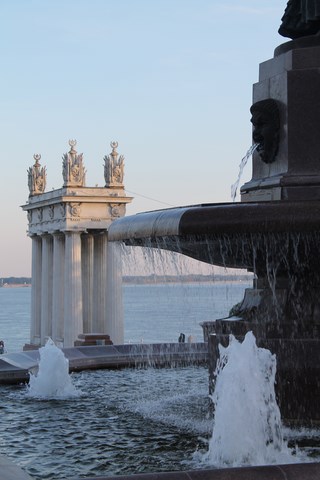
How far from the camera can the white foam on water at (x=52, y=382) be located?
12719mm

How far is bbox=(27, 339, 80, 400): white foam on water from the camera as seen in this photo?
12.7 metres

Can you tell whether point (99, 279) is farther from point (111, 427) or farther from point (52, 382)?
point (111, 427)

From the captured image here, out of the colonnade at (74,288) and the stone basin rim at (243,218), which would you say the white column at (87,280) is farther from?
the stone basin rim at (243,218)

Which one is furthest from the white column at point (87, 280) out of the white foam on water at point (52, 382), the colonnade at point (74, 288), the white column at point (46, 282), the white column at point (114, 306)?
the white foam on water at point (52, 382)

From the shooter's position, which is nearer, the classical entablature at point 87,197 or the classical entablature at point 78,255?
the classical entablature at point 78,255

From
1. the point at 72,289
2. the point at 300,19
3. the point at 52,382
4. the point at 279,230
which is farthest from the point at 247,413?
the point at 72,289

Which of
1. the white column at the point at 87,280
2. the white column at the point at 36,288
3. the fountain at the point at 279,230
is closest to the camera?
the fountain at the point at 279,230

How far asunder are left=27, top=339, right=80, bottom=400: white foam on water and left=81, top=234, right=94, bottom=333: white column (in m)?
42.7

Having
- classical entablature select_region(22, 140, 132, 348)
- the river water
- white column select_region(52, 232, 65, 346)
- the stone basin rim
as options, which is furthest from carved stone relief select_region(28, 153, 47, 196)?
the stone basin rim

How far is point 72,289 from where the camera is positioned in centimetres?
5338

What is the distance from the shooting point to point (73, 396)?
41.0 feet

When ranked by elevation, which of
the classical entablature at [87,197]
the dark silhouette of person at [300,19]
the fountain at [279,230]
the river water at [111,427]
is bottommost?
the river water at [111,427]

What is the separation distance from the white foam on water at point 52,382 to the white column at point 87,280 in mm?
42707

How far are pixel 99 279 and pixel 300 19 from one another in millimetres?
46915
